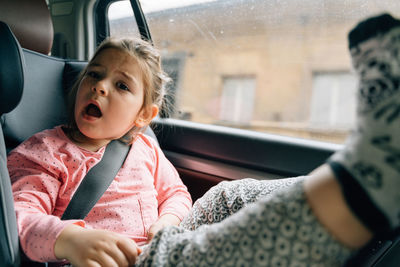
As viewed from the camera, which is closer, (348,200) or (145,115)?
(348,200)

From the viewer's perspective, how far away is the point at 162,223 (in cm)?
105

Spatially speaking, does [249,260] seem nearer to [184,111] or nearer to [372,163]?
[372,163]

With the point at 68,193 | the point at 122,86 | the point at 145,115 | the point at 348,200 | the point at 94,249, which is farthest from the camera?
the point at 145,115

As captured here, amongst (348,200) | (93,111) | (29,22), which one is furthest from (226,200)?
(29,22)

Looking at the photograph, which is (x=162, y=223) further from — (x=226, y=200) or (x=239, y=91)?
(x=239, y=91)

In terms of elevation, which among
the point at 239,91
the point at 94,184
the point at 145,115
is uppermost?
the point at 145,115

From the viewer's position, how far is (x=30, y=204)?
872 mm

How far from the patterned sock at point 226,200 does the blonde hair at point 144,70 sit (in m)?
0.37

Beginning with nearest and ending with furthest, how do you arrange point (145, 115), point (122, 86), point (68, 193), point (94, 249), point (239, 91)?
1. point (94, 249)
2. point (68, 193)
3. point (122, 86)
4. point (145, 115)
5. point (239, 91)

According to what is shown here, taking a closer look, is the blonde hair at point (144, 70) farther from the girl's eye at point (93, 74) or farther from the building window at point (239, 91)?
the building window at point (239, 91)

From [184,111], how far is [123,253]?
4.46 ft

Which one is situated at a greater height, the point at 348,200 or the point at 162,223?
the point at 348,200

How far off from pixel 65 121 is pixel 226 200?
0.70m

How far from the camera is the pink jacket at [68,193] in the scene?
0.80 metres
